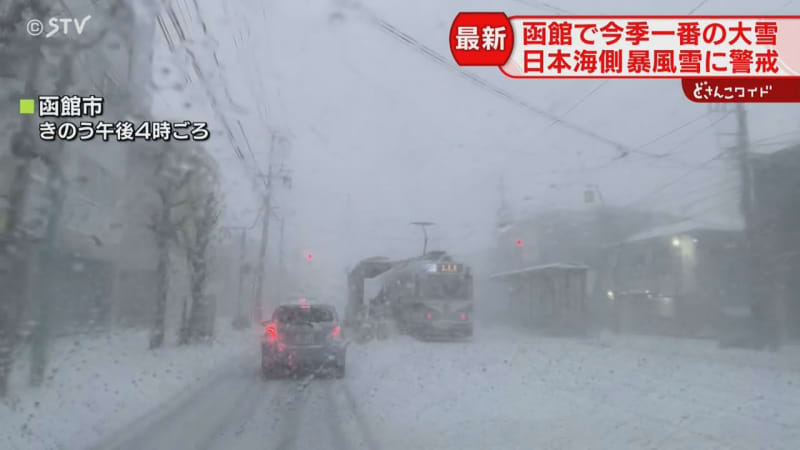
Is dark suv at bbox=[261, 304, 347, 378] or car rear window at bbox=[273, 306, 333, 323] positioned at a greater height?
car rear window at bbox=[273, 306, 333, 323]

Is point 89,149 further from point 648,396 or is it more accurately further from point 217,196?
point 648,396

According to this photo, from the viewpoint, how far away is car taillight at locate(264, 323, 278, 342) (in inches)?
501

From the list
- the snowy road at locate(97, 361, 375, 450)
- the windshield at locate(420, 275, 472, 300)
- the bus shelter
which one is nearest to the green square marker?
the snowy road at locate(97, 361, 375, 450)

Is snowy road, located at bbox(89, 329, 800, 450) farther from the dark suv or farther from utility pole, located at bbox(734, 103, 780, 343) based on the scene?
utility pole, located at bbox(734, 103, 780, 343)

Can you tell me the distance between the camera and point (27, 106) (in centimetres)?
924

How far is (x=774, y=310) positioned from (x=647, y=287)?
813cm

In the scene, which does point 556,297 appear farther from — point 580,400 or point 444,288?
point 580,400

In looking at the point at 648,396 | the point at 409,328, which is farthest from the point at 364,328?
the point at 648,396

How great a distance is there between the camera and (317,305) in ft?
43.9

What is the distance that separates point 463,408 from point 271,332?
543cm

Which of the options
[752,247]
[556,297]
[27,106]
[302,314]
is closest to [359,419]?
[302,314]

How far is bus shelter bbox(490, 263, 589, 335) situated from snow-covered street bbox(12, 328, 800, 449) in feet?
32.9

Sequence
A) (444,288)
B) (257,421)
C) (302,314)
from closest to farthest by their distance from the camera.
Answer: (257,421) < (302,314) < (444,288)

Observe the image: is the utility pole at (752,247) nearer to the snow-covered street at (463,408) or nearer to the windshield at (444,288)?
the snow-covered street at (463,408)
